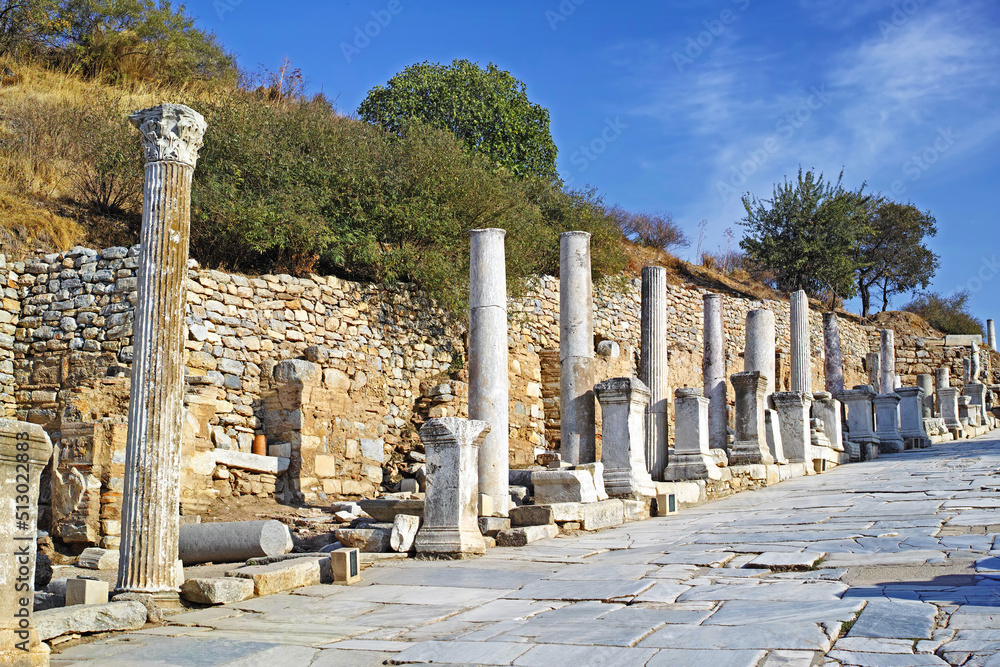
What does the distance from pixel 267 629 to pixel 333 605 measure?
2.75 ft

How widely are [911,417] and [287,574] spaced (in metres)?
20.0

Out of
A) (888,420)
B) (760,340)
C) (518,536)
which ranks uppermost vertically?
(760,340)

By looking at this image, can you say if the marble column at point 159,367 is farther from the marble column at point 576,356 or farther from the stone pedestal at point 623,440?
the marble column at point 576,356

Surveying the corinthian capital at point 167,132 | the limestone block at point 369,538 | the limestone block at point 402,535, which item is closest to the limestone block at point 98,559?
the limestone block at point 369,538

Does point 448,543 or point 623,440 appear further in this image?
point 623,440

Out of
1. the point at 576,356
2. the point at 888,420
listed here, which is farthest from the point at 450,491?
the point at 888,420

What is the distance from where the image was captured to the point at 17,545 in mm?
5367

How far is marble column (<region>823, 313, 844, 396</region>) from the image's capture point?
1157 inches

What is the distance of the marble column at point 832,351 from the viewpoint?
29.4 meters

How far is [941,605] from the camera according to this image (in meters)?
6.02

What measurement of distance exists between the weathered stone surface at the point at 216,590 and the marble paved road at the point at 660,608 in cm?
16

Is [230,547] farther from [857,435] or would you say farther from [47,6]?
[47,6]

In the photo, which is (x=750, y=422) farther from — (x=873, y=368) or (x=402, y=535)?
(x=873, y=368)

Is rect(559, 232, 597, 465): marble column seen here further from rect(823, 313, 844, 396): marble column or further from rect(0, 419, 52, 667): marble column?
rect(823, 313, 844, 396): marble column
